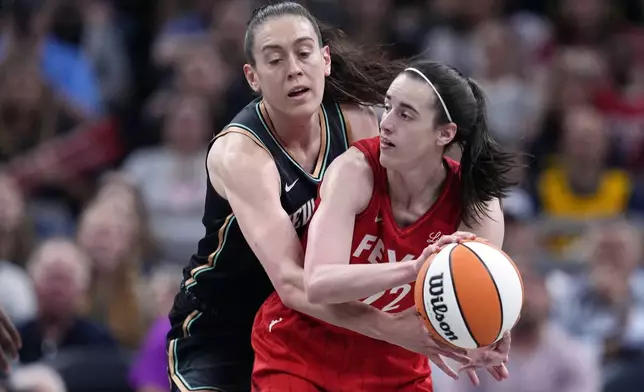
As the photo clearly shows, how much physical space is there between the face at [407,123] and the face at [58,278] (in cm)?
347

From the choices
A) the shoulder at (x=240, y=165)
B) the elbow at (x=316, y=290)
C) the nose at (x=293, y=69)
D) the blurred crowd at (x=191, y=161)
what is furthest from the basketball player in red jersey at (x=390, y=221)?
the blurred crowd at (x=191, y=161)

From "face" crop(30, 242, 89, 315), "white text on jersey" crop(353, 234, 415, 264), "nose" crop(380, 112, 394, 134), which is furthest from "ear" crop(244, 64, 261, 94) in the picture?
"face" crop(30, 242, 89, 315)

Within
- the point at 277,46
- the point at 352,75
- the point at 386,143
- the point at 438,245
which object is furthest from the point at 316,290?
the point at 352,75

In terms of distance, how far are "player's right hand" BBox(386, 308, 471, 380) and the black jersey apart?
0.61m

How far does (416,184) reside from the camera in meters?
4.49

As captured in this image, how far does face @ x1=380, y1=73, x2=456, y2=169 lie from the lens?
14.2 feet

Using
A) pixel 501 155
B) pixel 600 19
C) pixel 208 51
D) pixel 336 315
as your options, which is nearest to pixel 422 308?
pixel 336 315

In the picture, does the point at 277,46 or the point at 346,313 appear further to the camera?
the point at 277,46

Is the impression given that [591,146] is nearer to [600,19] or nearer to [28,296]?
[600,19]

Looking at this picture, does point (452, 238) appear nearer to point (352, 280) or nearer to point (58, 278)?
point (352, 280)

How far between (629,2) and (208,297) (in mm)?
6589

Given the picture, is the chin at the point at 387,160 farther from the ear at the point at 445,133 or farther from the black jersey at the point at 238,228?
the black jersey at the point at 238,228

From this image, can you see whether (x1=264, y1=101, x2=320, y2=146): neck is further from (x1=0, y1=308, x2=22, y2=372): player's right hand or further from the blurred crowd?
the blurred crowd

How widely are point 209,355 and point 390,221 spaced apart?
106 centimetres
